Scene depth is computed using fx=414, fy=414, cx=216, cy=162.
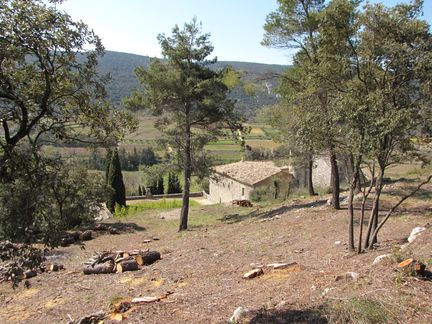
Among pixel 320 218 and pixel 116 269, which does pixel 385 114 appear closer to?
pixel 320 218

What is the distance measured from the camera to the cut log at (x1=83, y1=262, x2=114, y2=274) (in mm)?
11344

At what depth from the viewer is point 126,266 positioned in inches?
443

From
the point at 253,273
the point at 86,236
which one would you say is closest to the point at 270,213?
the point at 86,236

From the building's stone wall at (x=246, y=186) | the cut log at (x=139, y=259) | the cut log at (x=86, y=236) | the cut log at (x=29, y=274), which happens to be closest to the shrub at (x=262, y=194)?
the building's stone wall at (x=246, y=186)

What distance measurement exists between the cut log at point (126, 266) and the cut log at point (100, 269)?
0.84ft

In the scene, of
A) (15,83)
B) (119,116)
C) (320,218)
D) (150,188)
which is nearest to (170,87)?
(320,218)

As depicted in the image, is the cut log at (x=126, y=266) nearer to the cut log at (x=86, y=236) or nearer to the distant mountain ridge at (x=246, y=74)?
the distant mountain ridge at (x=246, y=74)

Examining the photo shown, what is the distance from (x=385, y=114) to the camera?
8.09 meters

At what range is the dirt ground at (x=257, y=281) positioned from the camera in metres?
5.84

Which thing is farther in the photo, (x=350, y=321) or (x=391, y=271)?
(x=391, y=271)

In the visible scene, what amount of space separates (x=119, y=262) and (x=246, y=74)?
9533mm

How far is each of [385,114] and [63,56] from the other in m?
5.94

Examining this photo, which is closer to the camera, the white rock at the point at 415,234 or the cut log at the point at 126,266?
the white rock at the point at 415,234

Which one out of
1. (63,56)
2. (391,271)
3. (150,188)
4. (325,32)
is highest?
(325,32)
